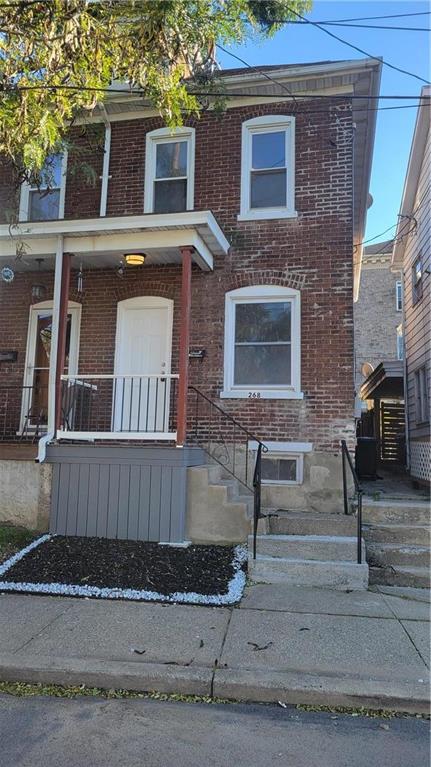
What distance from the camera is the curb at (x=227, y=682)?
140 inches

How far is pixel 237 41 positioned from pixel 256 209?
2518mm

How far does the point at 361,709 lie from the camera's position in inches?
138

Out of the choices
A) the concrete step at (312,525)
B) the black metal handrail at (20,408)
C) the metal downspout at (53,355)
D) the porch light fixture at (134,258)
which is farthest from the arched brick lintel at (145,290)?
the concrete step at (312,525)

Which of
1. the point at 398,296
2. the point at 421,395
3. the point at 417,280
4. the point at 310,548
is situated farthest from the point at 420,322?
the point at 398,296

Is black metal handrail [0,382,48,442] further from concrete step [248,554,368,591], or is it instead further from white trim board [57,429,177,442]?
concrete step [248,554,368,591]

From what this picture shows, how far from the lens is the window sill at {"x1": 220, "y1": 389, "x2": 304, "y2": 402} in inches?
320

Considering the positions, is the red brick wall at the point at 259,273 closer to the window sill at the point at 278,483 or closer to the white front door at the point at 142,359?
the white front door at the point at 142,359

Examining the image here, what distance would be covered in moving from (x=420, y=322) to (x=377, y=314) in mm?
15546

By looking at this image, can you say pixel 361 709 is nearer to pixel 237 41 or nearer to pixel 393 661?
pixel 393 661

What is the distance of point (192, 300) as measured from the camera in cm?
865

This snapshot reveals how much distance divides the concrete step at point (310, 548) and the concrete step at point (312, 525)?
0.30 metres

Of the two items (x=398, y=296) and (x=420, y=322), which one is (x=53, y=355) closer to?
(x=420, y=322)

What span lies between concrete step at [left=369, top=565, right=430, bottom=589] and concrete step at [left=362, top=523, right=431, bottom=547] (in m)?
0.52

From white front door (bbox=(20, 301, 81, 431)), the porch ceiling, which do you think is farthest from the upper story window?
white front door (bbox=(20, 301, 81, 431))
